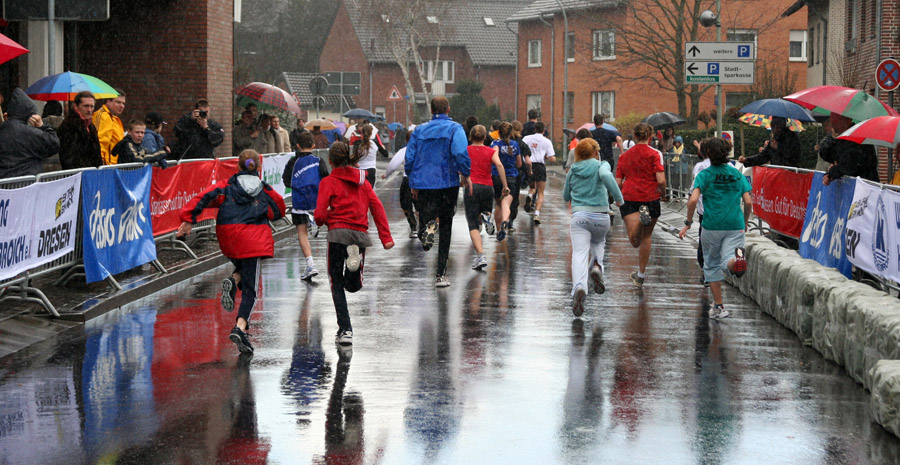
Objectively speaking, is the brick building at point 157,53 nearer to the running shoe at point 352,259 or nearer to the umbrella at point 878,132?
the running shoe at point 352,259

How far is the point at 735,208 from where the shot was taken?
10773 millimetres

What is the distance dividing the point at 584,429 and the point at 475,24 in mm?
76099

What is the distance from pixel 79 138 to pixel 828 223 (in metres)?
7.75

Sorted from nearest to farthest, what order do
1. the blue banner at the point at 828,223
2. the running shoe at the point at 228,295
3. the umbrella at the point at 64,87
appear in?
1. the running shoe at the point at 228,295
2. the blue banner at the point at 828,223
3. the umbrella at the point at 64,87

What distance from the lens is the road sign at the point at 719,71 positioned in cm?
2042

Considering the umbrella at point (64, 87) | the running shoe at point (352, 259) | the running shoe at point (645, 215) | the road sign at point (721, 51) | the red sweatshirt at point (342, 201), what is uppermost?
the road sign at point (721, 51)

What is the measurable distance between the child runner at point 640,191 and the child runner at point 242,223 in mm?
4983

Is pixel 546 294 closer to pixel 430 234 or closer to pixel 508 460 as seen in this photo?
pixel 430 234

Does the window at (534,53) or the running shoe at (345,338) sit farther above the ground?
the window at (534,53)

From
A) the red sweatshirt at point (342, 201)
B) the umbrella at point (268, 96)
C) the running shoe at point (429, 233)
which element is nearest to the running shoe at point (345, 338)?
the red sweatshirt at point (342, 201)

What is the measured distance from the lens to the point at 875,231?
10273 millimetres

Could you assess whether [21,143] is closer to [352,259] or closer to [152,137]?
[152,137]

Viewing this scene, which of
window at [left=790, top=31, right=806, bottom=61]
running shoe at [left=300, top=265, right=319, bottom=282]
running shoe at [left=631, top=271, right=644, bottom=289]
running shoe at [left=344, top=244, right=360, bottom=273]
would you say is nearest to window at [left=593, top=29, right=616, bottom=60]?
window at [left=790, top=31, right=806, bottom=61]

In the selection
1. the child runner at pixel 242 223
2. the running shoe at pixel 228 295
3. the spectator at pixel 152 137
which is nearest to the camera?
the running shoe at pixel 228 295
